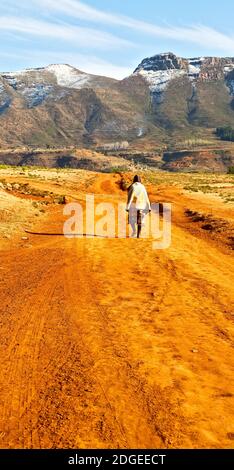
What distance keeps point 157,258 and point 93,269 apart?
6.30ft

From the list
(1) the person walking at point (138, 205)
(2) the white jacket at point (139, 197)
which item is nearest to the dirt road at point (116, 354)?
(1) the person walking at point (138, 205)

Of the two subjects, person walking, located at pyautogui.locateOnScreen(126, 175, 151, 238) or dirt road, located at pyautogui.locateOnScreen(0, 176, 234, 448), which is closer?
dirt road, located at pyautogui.locateOnScreen(0, 176, 234, 448)

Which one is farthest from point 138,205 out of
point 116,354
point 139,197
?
point 116,354

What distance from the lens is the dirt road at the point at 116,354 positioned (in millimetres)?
4895

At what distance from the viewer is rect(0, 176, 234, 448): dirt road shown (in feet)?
16.1

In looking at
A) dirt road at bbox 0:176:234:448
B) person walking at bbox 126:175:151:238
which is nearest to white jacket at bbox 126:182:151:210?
person walking at bbox 126:175:151:238

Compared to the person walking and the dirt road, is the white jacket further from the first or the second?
the dirt road

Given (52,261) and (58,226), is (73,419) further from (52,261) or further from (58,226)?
(58,226)

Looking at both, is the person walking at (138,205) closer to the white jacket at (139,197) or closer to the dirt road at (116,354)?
the white jacket at (139,197)

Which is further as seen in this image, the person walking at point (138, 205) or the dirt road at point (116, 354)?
the person walking at point (138, 205)

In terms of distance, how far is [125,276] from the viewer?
10828 mm

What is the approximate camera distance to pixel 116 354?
21.6 ft

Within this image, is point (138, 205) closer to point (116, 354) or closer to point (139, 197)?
point (139, 197)

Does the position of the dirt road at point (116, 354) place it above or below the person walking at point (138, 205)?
below
